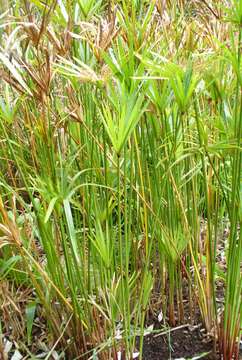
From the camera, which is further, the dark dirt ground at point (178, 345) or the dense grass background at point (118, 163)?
the dark dirt ground at point (178, 345)

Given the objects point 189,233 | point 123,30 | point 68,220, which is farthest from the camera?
point 189,233

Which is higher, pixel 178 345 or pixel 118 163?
pixel 118 163

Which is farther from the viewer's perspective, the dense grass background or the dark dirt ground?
the dark dirt ground

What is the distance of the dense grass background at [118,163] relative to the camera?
0.96m

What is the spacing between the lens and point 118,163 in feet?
2.97

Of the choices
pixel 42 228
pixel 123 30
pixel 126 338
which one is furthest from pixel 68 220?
pixel 123 30

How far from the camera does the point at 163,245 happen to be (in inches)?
48.4

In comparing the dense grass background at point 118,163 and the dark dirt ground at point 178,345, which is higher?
the dense grass background at point 118,163

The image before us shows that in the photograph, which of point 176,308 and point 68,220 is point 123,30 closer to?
point 68,220

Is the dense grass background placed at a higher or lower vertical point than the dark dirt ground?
higher

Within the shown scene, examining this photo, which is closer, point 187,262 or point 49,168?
point 49,168

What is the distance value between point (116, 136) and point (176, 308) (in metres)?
0.71

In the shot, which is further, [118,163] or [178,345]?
[178,345]

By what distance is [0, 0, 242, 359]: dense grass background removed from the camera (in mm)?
958
